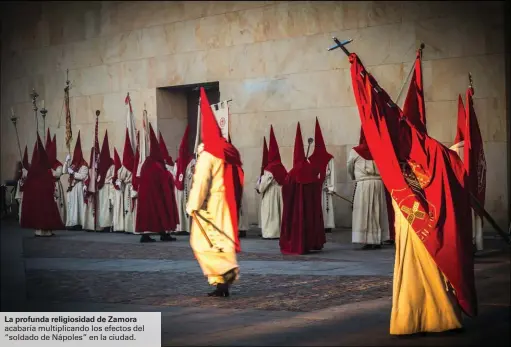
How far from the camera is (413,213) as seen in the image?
6.88m

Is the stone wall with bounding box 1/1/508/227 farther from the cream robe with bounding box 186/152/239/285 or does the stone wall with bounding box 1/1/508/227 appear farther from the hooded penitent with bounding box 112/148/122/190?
the cream robe with bounding box 186/152/239/285

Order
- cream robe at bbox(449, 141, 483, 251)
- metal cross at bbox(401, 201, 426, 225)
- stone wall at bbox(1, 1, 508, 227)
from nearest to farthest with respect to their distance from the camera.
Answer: metal cross at bbox(401, 201, 426, 225), cream robe at bbox(449, 141, 483, 251), stone wall at bbox(1, 1, 508, 227)

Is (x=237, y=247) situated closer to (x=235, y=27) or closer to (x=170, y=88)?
(x=235, y=27)

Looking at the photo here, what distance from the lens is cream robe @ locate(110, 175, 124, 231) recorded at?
18.1 metres

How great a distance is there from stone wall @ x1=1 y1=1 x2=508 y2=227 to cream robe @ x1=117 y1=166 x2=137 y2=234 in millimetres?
1488

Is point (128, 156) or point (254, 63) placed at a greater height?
point (254, 63)

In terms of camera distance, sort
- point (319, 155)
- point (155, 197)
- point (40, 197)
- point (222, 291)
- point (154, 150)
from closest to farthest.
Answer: point (222, 291)
point (319, 155)
point (155, 197)
point (154, 150)
point (40, 197)

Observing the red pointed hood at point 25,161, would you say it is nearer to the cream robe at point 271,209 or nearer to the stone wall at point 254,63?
the stone wall at point 254,63

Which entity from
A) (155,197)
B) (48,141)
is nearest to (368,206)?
(155,197)

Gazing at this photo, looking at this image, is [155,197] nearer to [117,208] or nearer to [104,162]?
[117,208]

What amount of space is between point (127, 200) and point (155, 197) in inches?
89.9

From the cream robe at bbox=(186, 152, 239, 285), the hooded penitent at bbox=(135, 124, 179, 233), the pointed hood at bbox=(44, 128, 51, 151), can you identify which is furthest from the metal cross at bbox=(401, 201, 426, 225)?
the pointed hood at bbox=(44, 128, 51, 151)

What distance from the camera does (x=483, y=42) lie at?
1497cm

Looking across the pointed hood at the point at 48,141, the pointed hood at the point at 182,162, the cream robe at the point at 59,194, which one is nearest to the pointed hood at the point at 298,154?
the pointed hood at the point at 182,162
